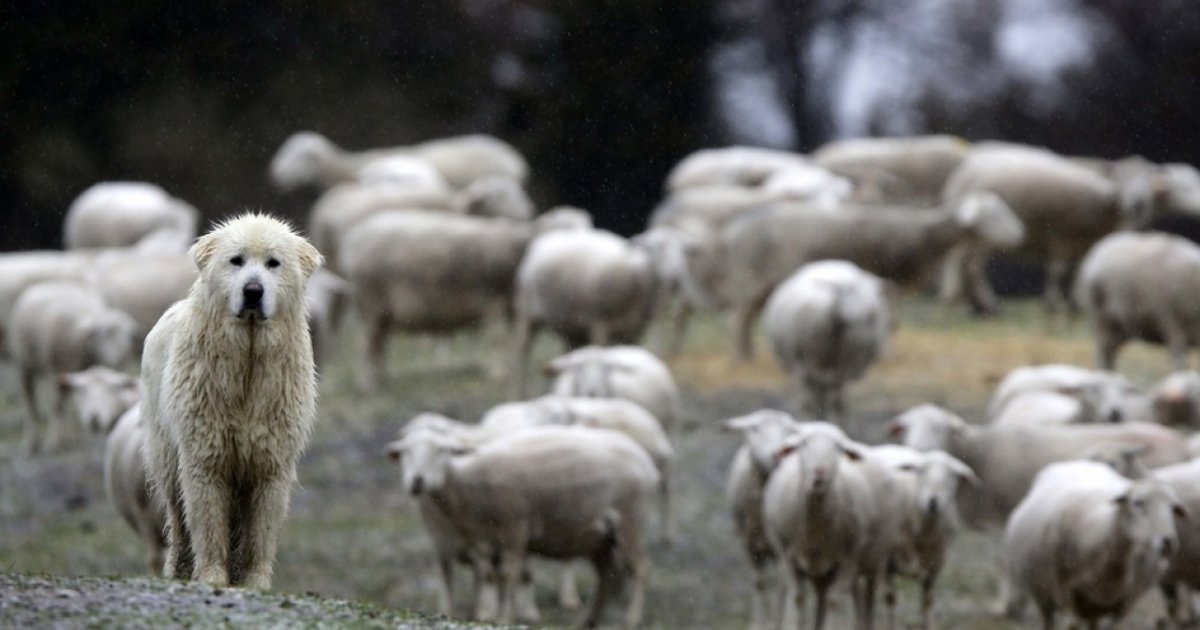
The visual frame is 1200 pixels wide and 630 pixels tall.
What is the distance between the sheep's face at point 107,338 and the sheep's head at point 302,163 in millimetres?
9419

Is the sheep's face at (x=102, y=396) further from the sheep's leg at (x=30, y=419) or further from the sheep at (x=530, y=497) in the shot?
the sheep at (x=530, y=497)

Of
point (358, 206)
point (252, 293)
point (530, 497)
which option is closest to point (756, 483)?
point (530, 497)

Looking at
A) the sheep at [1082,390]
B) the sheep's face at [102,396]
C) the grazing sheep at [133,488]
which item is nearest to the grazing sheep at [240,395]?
the grazing sheep at [133,488]

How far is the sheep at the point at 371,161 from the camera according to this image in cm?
2377

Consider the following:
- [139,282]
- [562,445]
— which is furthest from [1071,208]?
[562,445]

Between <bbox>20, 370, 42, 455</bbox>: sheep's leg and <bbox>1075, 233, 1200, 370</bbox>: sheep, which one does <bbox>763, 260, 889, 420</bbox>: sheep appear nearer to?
<bbox>1075, 233, 1200, 370</bbox>: sheep

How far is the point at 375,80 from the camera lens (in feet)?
87.9

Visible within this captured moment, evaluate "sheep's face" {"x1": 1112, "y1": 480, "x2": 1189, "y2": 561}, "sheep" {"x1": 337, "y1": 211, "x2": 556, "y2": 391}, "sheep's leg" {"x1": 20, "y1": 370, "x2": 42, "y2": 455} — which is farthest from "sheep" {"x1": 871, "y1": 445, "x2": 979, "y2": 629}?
"sheep" {"x1": 337, "y1": 211, "x2": 556, "y2": 391}

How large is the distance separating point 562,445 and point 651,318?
20.9ft

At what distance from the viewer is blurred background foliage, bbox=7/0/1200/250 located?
25.2 metres

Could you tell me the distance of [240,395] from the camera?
221 inches

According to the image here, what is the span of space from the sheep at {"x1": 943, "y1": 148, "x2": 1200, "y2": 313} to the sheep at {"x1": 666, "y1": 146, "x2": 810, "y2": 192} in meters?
3.49

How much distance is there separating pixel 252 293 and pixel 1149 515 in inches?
201

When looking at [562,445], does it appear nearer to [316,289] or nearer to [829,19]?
[316,289]
